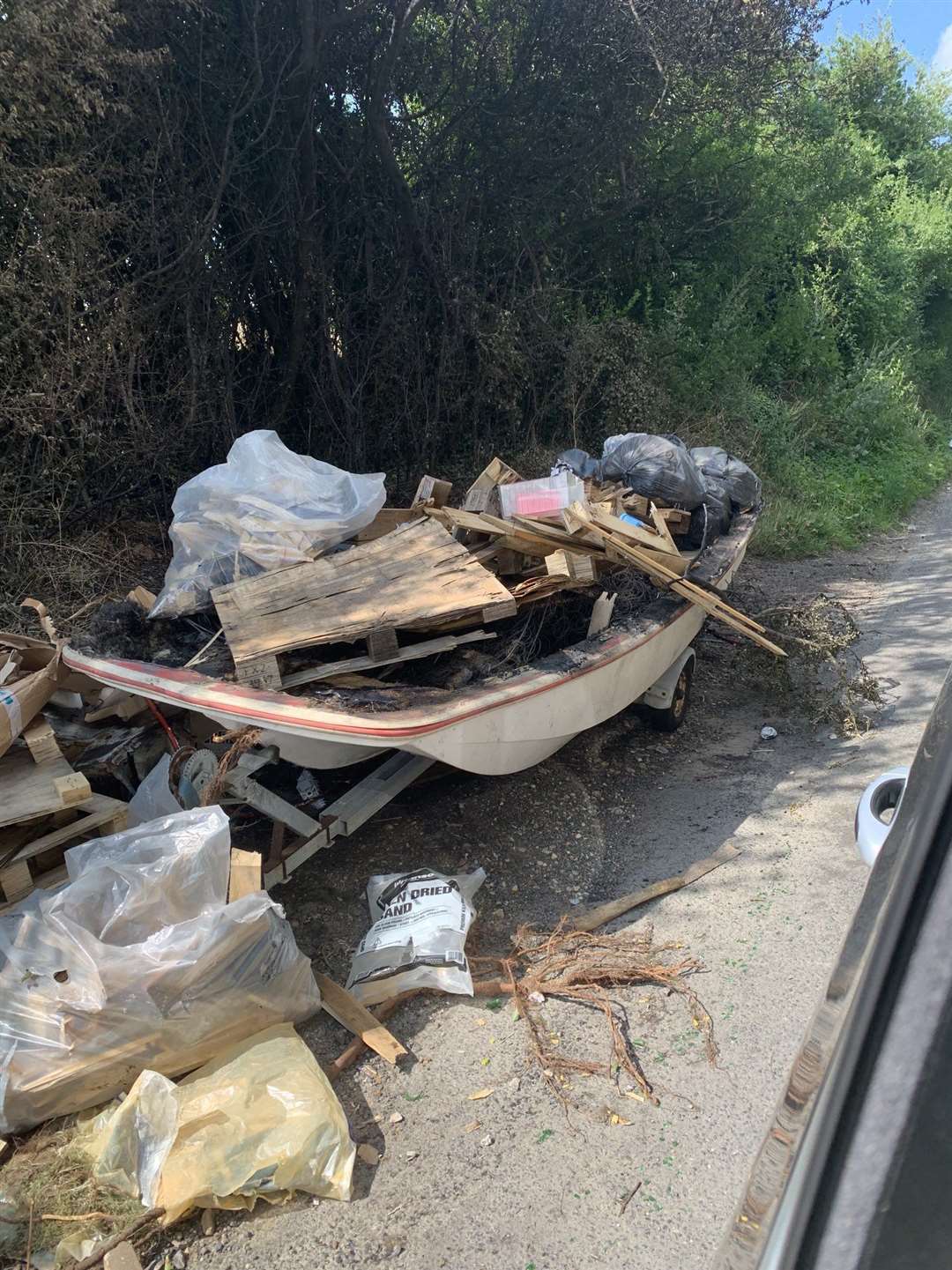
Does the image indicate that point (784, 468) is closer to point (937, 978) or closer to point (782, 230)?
point (782, 230)

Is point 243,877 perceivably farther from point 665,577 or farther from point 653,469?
point 653,469

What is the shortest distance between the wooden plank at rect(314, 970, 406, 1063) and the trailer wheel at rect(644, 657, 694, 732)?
2.62 metres

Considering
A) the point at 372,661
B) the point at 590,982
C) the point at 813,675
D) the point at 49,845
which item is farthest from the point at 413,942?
the point at 813,675

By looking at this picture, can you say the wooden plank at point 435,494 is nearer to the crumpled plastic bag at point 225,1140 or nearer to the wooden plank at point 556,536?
the wooden plank at point 556,536

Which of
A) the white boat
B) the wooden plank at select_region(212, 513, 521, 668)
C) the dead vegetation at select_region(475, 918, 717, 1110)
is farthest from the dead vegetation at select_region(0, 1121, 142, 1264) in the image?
the wooden plank at select_region(212, 513, 521, 668)

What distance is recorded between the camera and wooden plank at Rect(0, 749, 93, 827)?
304cm

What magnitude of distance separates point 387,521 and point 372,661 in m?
1.33

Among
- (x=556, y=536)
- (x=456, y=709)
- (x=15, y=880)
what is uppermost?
(x=556, y=536)

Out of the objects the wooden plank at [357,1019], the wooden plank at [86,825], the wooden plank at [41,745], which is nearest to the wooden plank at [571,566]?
the wooden plank at [357,1019]

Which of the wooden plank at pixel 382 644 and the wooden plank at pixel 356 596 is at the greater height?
the wooden plank at pixel 356 596

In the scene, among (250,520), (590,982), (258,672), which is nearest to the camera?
(590,982)

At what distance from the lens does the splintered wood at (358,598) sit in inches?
131

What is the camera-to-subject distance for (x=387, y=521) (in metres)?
4.50

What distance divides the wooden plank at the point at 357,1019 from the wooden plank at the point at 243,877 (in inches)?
17.7
